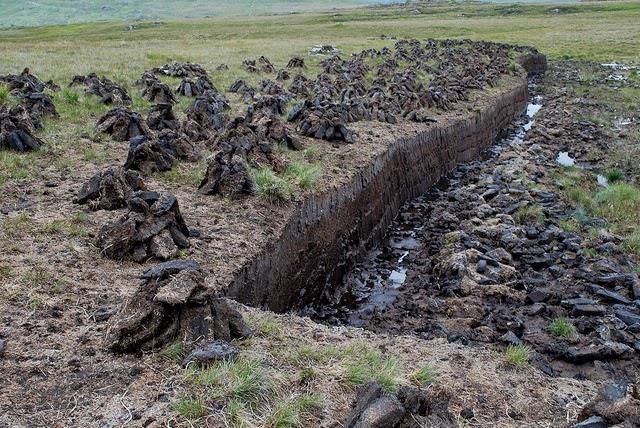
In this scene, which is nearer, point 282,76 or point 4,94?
point 4,94

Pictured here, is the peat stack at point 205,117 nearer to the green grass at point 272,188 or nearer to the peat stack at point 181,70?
the green grass at point 272,188

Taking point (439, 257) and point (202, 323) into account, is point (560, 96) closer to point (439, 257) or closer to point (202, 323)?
point (439, 257)

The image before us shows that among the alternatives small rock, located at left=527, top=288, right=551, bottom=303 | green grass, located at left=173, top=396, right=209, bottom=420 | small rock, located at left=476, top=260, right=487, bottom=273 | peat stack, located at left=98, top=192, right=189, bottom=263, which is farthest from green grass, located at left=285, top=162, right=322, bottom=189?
green grass, located at left=173, top=396, right=209, bottom=420

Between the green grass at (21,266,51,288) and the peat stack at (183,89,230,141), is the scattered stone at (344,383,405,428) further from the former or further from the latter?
the peat stack at (183,89,230,141)

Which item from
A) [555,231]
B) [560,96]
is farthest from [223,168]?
[560,96]

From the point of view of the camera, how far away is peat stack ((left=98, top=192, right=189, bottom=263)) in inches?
356

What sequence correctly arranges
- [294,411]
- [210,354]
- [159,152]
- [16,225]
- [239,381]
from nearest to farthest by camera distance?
[294,411] → [239,381] → [210,354] → [16,225] → [159,152]

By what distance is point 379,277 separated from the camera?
14.0 metres

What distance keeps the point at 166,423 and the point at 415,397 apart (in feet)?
7.74

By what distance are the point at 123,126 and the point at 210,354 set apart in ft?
34.7

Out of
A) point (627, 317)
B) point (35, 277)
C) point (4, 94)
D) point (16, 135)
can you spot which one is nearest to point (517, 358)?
point (627, 317)

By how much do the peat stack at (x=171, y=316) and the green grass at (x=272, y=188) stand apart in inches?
195

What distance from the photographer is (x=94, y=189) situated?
1086 centimetres

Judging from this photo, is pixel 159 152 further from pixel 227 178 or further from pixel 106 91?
pixel 106 91
